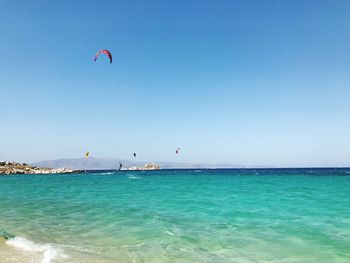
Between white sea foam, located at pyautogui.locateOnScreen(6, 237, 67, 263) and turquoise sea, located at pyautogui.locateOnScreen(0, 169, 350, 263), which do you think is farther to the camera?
turquoise sea, located at pyautogui.locateOnScreen(0, 169, 350, 263)

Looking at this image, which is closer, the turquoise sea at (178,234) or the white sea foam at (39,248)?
the white sea foam at (39,248)

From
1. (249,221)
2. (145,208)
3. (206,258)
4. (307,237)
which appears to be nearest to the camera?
(206,258)

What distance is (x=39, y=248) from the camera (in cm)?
1188

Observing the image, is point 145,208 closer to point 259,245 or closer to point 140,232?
point 140,232

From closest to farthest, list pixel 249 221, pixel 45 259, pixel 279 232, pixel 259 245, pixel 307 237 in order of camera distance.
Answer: pixel 45 259
pixel 259 245
pixel 307 237
pixel 279 232
pixel 249 221

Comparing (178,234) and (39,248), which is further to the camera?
(178,234)

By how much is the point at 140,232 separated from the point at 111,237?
4.98 feet

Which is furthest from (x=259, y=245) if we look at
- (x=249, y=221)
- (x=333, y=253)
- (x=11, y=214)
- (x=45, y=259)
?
(x=11, y=214)

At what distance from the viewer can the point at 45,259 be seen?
10.3m

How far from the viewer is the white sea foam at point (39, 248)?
1064 cm

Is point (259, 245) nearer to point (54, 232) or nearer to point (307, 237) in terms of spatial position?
point (307, 237)

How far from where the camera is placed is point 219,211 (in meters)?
21.0

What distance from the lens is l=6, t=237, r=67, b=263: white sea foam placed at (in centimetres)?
1064

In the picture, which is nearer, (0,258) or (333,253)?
(0,258)
